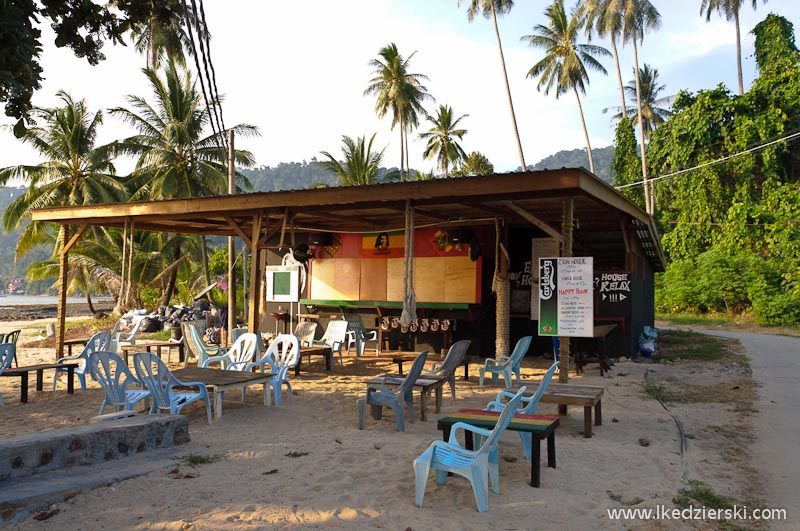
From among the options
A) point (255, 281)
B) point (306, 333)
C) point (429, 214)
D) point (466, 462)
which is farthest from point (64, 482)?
point (429, 214)

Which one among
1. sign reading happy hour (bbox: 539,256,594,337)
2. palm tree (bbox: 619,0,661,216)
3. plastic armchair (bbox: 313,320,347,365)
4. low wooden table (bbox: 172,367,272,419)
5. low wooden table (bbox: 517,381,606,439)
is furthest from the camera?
palm tree (bbox: 619,0,661,216)

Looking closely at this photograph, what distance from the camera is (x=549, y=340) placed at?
40.3ft

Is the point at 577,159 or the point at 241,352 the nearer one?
the point at 241,352

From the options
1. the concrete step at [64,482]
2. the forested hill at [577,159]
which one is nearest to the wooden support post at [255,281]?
the concrete step at [64,482]

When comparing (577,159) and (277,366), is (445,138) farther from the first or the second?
(577,159)

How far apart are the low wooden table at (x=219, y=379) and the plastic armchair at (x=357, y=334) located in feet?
15.7

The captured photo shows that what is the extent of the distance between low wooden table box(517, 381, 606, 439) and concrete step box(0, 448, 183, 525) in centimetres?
343

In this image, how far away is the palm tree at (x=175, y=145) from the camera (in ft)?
77.5

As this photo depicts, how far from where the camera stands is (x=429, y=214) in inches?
430

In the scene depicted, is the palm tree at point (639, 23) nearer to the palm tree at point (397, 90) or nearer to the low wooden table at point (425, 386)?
the palm tree at point (397, 90)

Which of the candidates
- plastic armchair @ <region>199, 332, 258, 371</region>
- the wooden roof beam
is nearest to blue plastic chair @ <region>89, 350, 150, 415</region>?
plastic armchair @ <region>199, 332, 258, 371</region>

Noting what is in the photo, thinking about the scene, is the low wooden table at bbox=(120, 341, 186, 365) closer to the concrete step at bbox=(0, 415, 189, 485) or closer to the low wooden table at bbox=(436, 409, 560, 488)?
the concrete step at bbox=(0, 415, 189, 485)

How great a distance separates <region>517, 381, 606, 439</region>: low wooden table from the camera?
228 inches

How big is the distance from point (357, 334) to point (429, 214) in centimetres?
283
